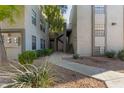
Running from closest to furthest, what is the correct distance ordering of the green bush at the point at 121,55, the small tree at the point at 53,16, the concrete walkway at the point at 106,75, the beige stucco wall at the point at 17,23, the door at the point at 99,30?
the concrete walkway at the point at 106,75 < the beige stucco wall at the point at 17,23 < the green bush at the point at 121,55 < the door at the point at 99,30 < the small tree at the point at 53,16

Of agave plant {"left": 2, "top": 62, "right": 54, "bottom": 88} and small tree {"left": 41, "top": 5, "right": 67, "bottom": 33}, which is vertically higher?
small tree {"left": 41, "top": 5, "right": 67, "bottom": 33}

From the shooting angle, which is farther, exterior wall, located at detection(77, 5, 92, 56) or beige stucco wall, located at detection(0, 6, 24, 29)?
exterior wall, located at detection(77, 5, 92, 56)

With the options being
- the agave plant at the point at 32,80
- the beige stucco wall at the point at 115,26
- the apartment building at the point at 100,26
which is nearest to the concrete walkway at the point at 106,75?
the agave plant at the point at 32,80

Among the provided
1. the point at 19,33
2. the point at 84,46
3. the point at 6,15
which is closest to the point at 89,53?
the point at 84,46

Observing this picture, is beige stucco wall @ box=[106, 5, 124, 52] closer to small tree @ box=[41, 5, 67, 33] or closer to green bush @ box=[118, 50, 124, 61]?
green bush @ box=[118, 50, 124, 61]

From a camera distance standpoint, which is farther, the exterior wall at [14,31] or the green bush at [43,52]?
the green bush at [43,52]

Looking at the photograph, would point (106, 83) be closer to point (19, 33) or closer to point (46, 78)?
point (46, 78)

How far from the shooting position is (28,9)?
1753cm

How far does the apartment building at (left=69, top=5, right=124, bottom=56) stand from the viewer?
20562mm

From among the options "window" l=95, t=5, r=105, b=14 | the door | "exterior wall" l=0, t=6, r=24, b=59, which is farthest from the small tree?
"exterior wall" l=0, t=6, r=24, b=59

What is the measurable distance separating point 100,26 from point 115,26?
5.19ft

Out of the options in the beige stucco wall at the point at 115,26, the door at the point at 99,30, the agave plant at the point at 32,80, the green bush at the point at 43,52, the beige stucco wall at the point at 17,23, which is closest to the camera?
the agave plant at the point at 32,80

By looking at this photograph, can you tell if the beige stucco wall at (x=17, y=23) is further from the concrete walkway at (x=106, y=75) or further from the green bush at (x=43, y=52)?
the concrete walkway at (x=106, y=75)

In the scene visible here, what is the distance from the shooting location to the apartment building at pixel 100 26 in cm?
2056
